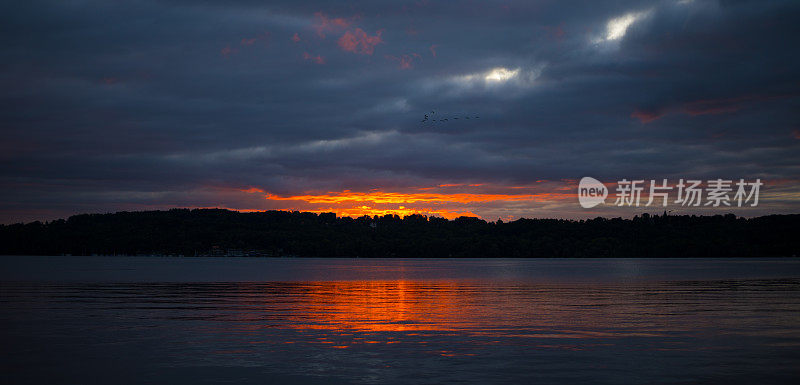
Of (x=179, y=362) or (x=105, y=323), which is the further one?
(x=105, y=323)

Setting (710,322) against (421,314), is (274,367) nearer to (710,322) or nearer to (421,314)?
(421,314)

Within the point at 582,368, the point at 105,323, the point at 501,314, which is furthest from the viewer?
the point at 501,314

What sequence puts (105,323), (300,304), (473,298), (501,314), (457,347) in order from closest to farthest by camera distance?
(457,347) → (105,323) → (501,314) → (300,304) → (473,298)

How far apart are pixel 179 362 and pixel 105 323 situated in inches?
506

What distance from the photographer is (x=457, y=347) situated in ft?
86.7

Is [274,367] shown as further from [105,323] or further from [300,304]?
[300,304]

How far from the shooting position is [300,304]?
155 feet

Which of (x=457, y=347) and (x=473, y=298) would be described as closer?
(x=457, y=347)

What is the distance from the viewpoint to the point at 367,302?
49969 mm

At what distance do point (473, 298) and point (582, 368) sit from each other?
30815 millimetres

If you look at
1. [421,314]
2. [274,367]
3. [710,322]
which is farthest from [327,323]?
[710,322]

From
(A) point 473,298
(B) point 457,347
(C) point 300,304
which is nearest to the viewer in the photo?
(B) point 457,347

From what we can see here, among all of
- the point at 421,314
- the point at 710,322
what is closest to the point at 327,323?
the point at 421,314

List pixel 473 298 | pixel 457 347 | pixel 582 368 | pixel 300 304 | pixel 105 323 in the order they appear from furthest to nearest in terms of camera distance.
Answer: pixel 473 298, pixel 300 304, pixel 105 323, pixel 457 347, pixel 582 368
